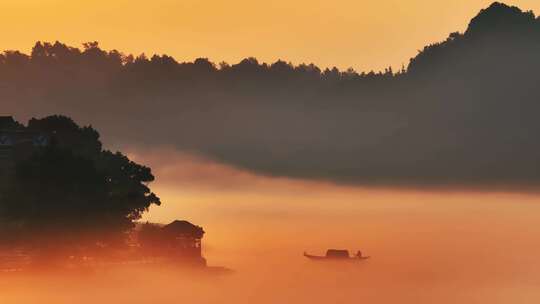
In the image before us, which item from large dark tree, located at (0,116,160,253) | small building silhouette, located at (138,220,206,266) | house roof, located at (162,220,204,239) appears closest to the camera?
large dark tree, located at (0,116,160,253)

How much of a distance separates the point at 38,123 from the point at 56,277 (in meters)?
26.7

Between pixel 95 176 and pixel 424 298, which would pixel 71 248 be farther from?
pixel 424 298

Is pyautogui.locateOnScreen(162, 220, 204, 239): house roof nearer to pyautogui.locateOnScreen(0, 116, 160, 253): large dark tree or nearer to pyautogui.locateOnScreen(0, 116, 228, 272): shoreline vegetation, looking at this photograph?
pyautogui.locateOnScreen(0, 116, 228, 272): shoreline vegetation

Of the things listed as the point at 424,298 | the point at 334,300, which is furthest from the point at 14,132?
the point at 424,298

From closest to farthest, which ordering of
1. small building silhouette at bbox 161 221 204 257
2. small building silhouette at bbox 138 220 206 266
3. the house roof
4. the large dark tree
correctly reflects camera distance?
the large dark tree
small building silhouette at bbox 138 220 206 266
small building silhouette at bbox 161 221 204 257
the house roof

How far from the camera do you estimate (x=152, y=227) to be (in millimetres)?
149875

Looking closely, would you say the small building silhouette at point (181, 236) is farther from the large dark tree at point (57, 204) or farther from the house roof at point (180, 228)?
the large dark tree at point (57, 204)

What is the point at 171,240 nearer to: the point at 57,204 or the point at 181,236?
the point at 181,236

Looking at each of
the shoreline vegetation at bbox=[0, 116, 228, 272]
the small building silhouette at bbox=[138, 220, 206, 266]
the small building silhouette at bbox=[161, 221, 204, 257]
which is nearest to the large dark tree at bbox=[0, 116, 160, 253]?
the shoreline vegetation at bbox=[0, 116, 228, 272]

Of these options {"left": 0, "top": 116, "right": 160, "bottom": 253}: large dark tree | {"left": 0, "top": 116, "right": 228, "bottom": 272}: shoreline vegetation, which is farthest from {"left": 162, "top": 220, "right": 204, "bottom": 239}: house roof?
{"left": 0, "top": 116, "right": 160, "bottom": 253}: large dark tree

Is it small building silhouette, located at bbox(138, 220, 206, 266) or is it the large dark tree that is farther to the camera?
small building silhouette, located at bbox(138, 220, 206, 266)

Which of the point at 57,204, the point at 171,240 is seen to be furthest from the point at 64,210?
the point at 171,240

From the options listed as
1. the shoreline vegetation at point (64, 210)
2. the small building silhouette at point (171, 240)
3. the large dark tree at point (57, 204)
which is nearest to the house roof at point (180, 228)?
the small building silhouette at point (171, 240)

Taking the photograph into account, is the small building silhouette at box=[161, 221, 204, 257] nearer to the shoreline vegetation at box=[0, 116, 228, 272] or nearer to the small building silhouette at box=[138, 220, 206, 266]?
the small building silhouette at box=[138, 220, 206, 266]
